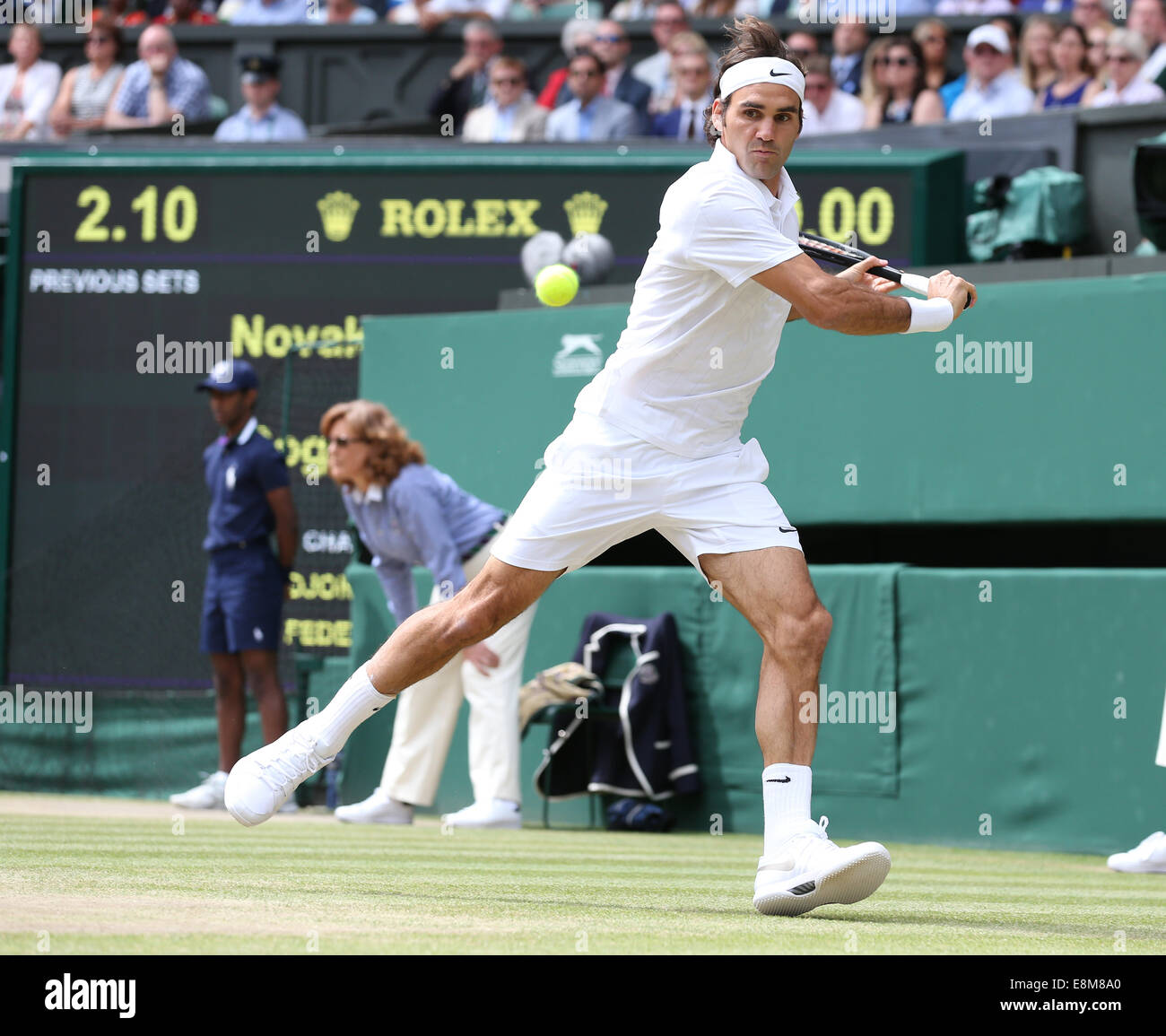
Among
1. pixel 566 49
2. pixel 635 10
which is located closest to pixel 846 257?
pixel 566 49

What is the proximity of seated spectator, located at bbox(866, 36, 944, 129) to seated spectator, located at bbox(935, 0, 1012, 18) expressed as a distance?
1034 millimetres

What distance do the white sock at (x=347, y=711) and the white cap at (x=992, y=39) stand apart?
24.6 ft

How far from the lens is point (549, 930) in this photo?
4195 mm

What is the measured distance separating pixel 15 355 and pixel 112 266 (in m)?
0.82

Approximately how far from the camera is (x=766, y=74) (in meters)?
4.93

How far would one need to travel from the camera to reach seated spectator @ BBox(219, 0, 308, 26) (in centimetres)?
1380

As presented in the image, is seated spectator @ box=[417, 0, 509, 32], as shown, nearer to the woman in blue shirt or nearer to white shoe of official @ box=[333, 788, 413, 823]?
the woman in blue shirt

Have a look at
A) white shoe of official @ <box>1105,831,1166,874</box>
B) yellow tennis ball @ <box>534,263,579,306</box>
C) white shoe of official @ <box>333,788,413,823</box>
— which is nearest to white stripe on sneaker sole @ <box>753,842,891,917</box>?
white shoe of official @ <box>1105,831,1166,874</box>

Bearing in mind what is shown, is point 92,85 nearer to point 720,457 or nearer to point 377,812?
point 377,812

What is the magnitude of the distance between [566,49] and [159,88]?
2847 mm

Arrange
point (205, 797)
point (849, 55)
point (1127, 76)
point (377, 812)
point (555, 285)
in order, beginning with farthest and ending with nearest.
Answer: point (849, 55) < point (1127, 76) < point (205, 797) < point (377, 812) < point (555, 285)
